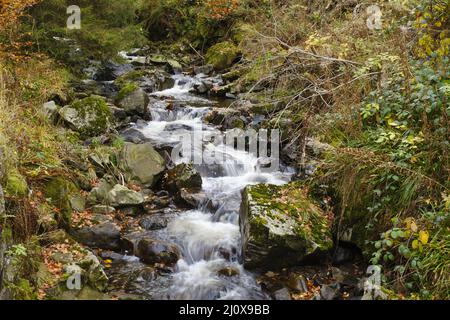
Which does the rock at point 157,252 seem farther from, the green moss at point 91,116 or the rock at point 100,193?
the green moss at point 91,116

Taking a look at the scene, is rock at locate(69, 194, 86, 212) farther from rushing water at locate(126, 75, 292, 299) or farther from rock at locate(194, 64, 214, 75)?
rock at locate(194, 64, 214, 75)

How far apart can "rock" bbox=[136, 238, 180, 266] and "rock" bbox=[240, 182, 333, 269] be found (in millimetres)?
1049

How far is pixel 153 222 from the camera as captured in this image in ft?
22.8

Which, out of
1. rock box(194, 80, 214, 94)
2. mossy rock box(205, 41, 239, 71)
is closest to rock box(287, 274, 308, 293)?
rock box(194, 80, 214, 94)

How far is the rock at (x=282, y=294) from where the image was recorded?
17.2 feet

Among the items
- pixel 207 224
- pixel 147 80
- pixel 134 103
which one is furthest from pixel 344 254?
pixel 147 80

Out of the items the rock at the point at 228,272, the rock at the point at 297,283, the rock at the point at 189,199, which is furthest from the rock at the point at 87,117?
the rock at the point at 297,283

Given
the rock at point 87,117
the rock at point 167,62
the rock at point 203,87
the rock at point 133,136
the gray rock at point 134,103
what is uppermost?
the rock at point 167,62

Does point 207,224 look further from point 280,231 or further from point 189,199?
point 280,231

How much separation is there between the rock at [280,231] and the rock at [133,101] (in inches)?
230

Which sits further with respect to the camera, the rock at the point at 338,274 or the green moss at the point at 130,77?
the green moss at the point at 130,77

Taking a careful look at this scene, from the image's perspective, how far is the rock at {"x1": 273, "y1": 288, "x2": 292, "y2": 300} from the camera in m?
5.25
